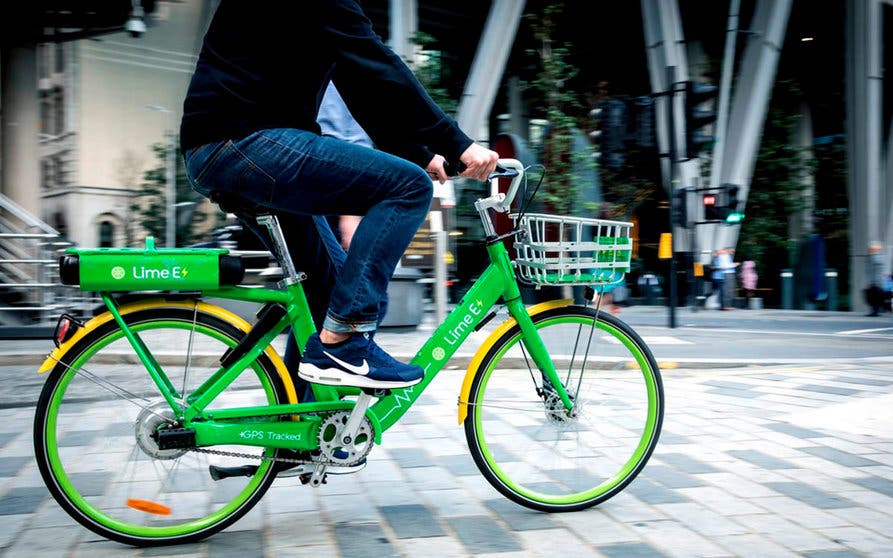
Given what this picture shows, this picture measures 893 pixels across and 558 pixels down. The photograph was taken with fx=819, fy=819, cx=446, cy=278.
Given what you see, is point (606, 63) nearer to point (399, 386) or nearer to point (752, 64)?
point (752, 64)

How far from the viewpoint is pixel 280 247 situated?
8.89ft

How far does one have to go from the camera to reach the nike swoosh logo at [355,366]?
2.63m

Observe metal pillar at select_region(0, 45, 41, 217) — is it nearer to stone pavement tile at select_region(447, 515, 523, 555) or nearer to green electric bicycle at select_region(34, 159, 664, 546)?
green electric bicycle at select_region(34, 159, 664, 546)

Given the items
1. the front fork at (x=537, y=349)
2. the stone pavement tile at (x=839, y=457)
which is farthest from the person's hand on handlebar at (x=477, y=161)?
the stone pavement tile at (x=839, y=457)

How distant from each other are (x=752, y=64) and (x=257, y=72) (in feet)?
81.5

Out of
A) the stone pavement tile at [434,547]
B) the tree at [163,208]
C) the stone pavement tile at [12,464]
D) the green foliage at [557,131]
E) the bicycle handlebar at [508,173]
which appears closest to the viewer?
the stone pavement tile at [434,547]

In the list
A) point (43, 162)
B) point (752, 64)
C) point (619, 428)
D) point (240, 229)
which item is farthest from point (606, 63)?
point (619, 428)

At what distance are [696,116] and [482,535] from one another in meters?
9.54

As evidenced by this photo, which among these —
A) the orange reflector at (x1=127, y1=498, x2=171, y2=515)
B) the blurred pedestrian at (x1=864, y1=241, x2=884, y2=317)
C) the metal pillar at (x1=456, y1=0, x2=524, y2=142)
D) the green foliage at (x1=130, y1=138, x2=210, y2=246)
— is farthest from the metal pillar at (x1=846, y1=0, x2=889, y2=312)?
the orange reflector at (x1=127, y1=498, x2=171, y2=515)

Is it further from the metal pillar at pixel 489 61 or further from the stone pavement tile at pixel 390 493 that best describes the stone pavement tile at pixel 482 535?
the metal pillar at pixel 489 61

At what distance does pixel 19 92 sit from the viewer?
17719 mm

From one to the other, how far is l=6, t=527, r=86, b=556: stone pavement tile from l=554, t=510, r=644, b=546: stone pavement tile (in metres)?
1.68

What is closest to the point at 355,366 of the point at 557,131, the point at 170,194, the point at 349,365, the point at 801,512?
the point at 349,365

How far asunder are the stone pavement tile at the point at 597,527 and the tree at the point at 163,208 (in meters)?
14.2
